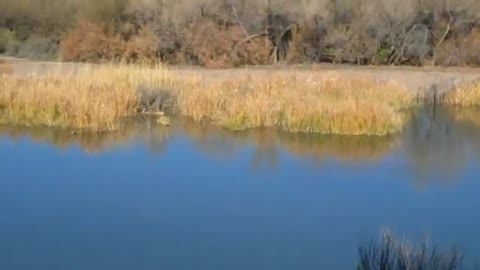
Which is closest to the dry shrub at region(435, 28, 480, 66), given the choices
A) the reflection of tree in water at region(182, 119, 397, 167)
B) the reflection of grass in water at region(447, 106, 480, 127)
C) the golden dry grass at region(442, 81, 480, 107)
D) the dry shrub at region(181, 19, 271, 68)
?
the dry shrub at region(181, 19, 271, 68)

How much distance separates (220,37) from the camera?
22531 millimetres

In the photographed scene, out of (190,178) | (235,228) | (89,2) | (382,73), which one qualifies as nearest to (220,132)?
(190,178)

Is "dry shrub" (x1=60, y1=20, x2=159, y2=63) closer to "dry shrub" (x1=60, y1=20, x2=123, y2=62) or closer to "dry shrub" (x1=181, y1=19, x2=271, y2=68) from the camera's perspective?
"dry shrub" (x1=60, y1=20, x2=123, y2=62)

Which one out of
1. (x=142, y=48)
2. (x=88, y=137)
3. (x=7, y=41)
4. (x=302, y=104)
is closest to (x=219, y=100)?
(x=302, y=104)

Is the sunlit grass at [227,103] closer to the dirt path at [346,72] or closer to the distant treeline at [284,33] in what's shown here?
the dirt path at [346,72]

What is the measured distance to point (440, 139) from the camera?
12.9m

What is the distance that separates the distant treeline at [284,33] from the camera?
2272cm

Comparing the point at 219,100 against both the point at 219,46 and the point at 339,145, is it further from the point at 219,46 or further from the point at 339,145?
the point at 219,46

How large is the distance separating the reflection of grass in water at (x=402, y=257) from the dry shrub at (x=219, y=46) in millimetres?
15643

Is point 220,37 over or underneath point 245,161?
over

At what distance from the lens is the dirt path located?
18.3 meters

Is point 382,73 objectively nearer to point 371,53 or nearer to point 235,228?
point 371,53

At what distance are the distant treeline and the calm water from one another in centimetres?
988

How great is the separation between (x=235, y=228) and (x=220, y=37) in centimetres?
1515
